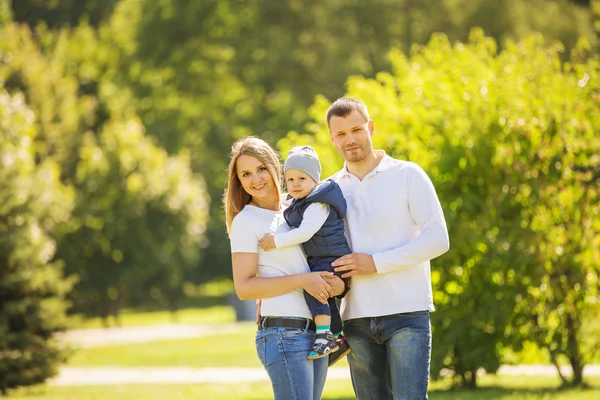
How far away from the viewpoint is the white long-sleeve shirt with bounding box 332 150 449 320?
4930 mm

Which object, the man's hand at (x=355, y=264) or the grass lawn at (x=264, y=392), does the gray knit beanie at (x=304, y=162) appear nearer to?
the man's hand at (x=355, y=264)

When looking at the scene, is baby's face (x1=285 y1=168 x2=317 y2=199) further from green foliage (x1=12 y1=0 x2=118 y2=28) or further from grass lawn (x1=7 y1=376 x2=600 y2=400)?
green foliage (x1=12 y1=0 x2=118 y2=28)

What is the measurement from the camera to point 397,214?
16.5 feet

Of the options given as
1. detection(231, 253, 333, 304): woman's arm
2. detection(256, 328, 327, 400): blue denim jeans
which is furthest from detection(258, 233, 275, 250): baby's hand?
detection(256, 328, 327, 400): blue denim jeans

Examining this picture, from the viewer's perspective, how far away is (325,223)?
16.1 ft

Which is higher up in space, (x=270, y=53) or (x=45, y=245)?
(x=270, y=53)

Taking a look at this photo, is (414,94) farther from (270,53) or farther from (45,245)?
(270,53)

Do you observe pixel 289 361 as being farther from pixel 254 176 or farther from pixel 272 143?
pixel 272 143

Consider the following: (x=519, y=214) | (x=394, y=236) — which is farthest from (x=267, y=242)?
(x=519, y=214)

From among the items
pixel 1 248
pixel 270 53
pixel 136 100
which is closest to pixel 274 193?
pixel 1 248

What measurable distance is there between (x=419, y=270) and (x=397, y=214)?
0.31 m

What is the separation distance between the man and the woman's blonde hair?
37cm

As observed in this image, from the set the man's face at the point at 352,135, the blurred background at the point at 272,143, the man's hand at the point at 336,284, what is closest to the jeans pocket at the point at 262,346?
the man's hand at the point at 336,284

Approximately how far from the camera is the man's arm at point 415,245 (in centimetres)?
488
